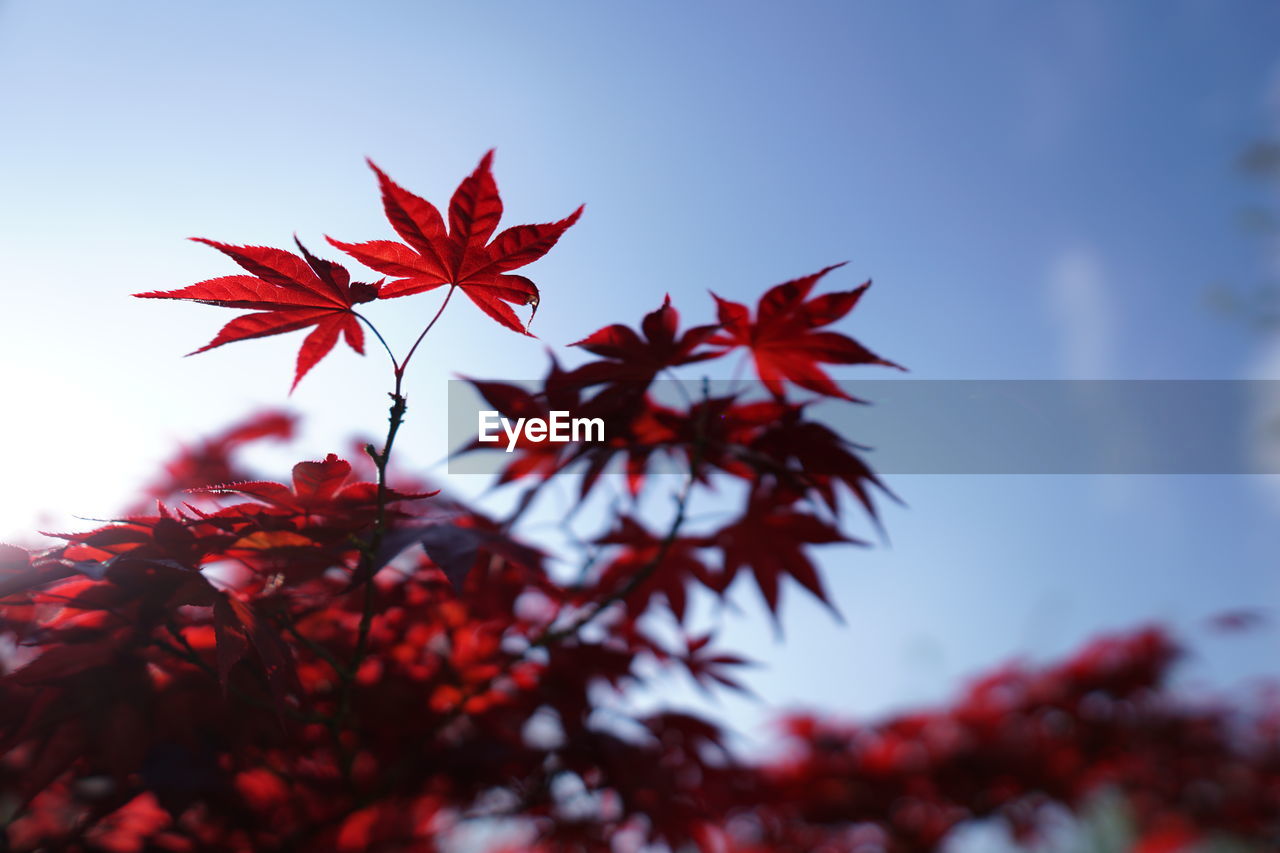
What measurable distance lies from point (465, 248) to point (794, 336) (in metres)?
0.44

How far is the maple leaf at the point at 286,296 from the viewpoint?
71 centimetres

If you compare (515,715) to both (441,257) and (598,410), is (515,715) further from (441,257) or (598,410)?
(441,257)

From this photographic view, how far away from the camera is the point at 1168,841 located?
459 centimetres

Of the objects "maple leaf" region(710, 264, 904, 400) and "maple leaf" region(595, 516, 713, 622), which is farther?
"maple leaf" region(595, 516, 713, 622)

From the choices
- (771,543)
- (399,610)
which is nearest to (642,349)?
(771,543)

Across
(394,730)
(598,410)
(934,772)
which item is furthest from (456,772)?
(934,772)

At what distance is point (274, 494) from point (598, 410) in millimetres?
399

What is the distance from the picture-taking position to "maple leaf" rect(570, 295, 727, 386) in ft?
2.84

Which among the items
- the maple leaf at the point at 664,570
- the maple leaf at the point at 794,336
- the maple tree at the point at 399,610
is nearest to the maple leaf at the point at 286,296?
the maple tree at the point at 399,610

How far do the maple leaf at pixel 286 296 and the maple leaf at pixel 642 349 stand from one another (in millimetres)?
271

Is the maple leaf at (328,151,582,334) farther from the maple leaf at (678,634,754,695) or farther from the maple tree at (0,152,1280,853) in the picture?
the maple leaf at (678,634,754,695)

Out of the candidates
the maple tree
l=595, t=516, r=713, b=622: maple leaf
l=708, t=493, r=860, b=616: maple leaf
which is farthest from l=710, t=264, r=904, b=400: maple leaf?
l=595, t=516, r=713, b=622: maple leaf

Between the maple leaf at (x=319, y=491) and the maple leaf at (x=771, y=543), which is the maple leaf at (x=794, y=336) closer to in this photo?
the maple leaf at (x=771, y=543)

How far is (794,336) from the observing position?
3.08 feet
